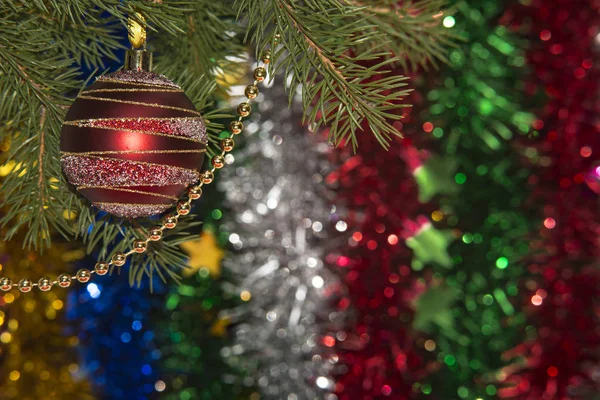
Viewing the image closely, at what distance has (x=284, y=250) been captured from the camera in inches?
47.1

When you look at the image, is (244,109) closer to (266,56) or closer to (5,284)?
(266,56)

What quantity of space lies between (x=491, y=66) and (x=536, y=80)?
8 cm

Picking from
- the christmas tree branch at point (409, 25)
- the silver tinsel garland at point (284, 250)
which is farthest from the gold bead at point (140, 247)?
the silver tinsel garland at point (284, 250)

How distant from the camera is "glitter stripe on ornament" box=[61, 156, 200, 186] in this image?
40cm

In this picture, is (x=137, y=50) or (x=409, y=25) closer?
(x=137, y=50)

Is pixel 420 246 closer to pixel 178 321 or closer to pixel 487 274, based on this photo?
pixel 487 274

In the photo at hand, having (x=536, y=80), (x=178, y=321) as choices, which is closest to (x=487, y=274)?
(x=536, y=80)

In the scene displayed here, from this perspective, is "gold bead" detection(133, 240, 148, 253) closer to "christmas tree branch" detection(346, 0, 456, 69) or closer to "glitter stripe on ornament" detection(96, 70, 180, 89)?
"glitter stripe on ornament" detection(96, 70, 180, 89)

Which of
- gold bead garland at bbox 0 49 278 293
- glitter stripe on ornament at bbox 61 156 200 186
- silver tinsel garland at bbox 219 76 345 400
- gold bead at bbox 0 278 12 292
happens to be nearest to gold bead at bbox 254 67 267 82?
gold bead garland at bbox 0 49 278 293

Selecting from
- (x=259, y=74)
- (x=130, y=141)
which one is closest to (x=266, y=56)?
(x=259, y=74)

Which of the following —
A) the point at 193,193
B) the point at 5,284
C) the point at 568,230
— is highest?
the point at 193,193

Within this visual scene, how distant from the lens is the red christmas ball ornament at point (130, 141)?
40 cm

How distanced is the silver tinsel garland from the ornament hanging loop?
0.74 m

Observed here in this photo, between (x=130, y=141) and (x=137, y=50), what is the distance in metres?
0.09
